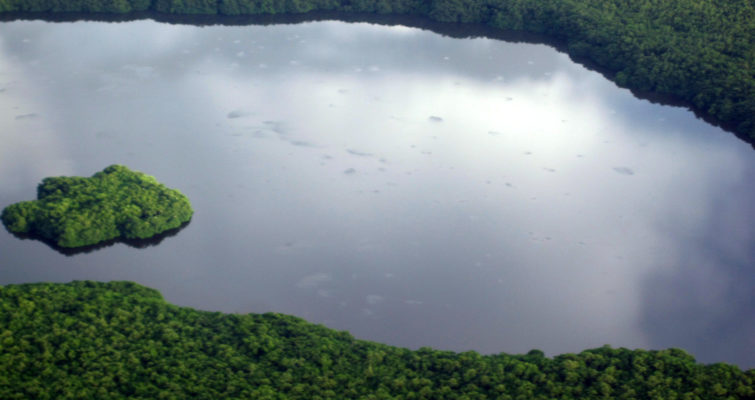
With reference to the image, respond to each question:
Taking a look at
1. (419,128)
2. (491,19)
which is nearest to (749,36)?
(491,19)

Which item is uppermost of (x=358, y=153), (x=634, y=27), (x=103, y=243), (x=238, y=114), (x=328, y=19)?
(x=634, y=27)

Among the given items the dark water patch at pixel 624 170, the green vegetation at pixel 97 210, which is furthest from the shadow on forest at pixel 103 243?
the dark water patch at pixel 624 170

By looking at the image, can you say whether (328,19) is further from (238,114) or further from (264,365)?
(264,365)

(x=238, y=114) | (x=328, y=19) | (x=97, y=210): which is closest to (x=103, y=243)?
(x=97, y=210)

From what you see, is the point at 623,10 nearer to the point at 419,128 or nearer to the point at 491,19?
the point at 491,19

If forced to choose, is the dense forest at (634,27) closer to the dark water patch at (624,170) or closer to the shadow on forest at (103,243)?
the dark water patch at (624,170)

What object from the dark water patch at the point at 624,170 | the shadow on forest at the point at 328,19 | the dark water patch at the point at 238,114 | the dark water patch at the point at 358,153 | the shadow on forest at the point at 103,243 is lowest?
the shadow on forest at the point at 103,243
